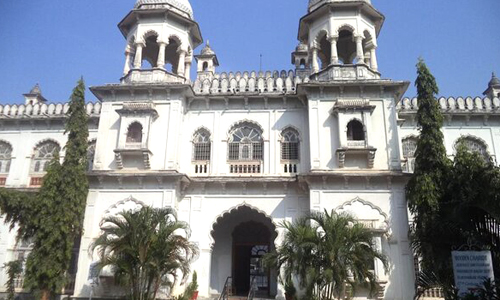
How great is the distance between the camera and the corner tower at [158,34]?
17.8 metres

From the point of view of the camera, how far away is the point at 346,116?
52.6ft

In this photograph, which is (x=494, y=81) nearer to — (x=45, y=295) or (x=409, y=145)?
(x=409, y=145)

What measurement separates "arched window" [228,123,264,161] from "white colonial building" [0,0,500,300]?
0.05 m

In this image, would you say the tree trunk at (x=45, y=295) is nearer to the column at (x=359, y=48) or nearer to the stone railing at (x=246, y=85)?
the stone railing at (x=246, y=85)

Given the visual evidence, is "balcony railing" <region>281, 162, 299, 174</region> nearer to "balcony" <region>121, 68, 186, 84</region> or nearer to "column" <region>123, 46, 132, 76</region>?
"balcony" <region>121, 68, 186, 84</region>

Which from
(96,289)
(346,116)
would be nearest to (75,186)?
(96,289)

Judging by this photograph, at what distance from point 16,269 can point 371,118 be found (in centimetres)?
1439

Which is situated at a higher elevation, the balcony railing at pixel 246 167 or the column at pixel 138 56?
the column at pixel 138 56

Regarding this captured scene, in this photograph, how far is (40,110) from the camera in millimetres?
19984

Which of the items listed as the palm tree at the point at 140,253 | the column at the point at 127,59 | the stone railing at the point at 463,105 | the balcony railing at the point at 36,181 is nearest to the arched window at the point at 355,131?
the stone railing at the point at 463,105

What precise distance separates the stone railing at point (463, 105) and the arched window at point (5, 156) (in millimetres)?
18049

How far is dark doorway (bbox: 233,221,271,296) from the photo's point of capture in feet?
58.8

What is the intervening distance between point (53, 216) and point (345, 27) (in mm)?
13422

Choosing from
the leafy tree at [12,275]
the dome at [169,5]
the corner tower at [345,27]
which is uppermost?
the dome at [169,5]
